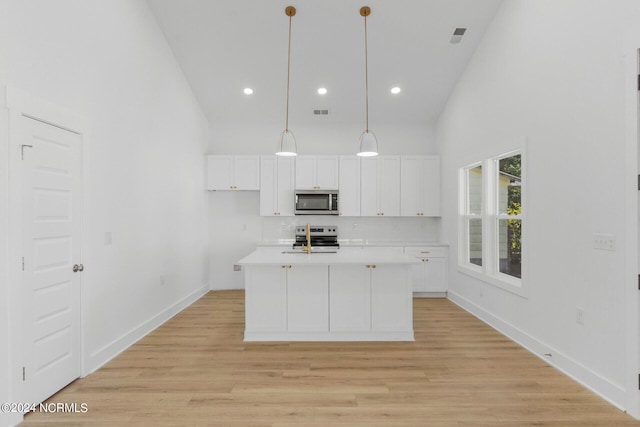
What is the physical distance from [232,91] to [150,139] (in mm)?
1901

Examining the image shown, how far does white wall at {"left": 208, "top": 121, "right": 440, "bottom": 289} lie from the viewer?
6.50 meters

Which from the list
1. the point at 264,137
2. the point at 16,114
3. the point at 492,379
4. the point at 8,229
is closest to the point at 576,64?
the point at 492,379

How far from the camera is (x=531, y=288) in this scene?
353cm

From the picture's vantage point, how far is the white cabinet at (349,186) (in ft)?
20.3

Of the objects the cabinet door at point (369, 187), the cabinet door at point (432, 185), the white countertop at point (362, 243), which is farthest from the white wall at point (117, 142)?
the cabinet door at point (432, 185)

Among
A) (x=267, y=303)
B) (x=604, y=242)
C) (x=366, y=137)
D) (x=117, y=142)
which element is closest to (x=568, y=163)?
(x=604, y=242)

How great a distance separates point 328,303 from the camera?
3865 mm

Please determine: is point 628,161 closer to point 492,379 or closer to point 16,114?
point 492,379

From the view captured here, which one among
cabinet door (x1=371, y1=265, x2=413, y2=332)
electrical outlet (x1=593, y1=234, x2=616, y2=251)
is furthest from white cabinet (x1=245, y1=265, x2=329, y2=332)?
electrical outlet (x1=593, y1=234, x2=616, y2=251)

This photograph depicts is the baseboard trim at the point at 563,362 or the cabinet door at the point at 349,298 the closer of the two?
the baseboard trim at the point at 563,362

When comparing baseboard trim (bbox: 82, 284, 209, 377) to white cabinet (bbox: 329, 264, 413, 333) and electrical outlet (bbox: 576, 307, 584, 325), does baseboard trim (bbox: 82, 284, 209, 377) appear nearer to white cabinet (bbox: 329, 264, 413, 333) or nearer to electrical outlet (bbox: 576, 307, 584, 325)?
white cabinet (bbox: 329, 264, 413, 333)

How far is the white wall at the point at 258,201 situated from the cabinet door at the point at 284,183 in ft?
1.27

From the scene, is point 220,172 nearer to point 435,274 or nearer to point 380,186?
point 380,186

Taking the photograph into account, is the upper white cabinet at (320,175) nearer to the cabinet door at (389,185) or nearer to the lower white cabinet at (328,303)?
the cabinet door at (389,185)
